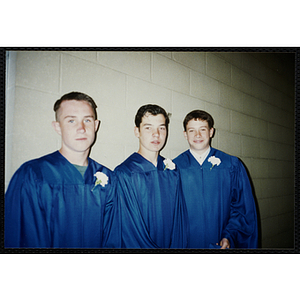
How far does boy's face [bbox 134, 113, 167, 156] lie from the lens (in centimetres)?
147

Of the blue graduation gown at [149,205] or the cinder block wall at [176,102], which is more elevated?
the cinder block wall at [176,102]

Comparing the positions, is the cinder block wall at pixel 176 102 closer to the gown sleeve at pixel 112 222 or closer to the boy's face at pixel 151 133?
the boy's face at pixel 151 133

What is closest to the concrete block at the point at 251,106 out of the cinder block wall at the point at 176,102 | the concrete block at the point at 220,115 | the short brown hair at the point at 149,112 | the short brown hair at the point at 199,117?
the cinder block wall at the point at 176,102

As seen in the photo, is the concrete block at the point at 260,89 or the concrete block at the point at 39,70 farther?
the concrete block at the point at 260,89

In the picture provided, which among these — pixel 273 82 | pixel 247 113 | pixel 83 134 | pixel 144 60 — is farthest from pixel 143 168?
pixel 273 82

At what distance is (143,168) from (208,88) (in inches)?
25.7

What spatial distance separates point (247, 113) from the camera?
5.51 ft

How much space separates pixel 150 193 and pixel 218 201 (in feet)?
1.42

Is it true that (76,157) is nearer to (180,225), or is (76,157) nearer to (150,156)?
(150,156)

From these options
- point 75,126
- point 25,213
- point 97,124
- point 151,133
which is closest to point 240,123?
point 151,133

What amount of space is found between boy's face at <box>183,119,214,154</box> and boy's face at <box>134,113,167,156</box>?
0.15 m

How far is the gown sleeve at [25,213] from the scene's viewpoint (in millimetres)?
1341

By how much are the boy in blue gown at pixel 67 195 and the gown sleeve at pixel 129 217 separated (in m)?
0.05

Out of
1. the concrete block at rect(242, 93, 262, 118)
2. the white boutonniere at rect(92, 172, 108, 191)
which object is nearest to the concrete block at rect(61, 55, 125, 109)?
the white boutonniere at rect(92, 172, 108, 191)
